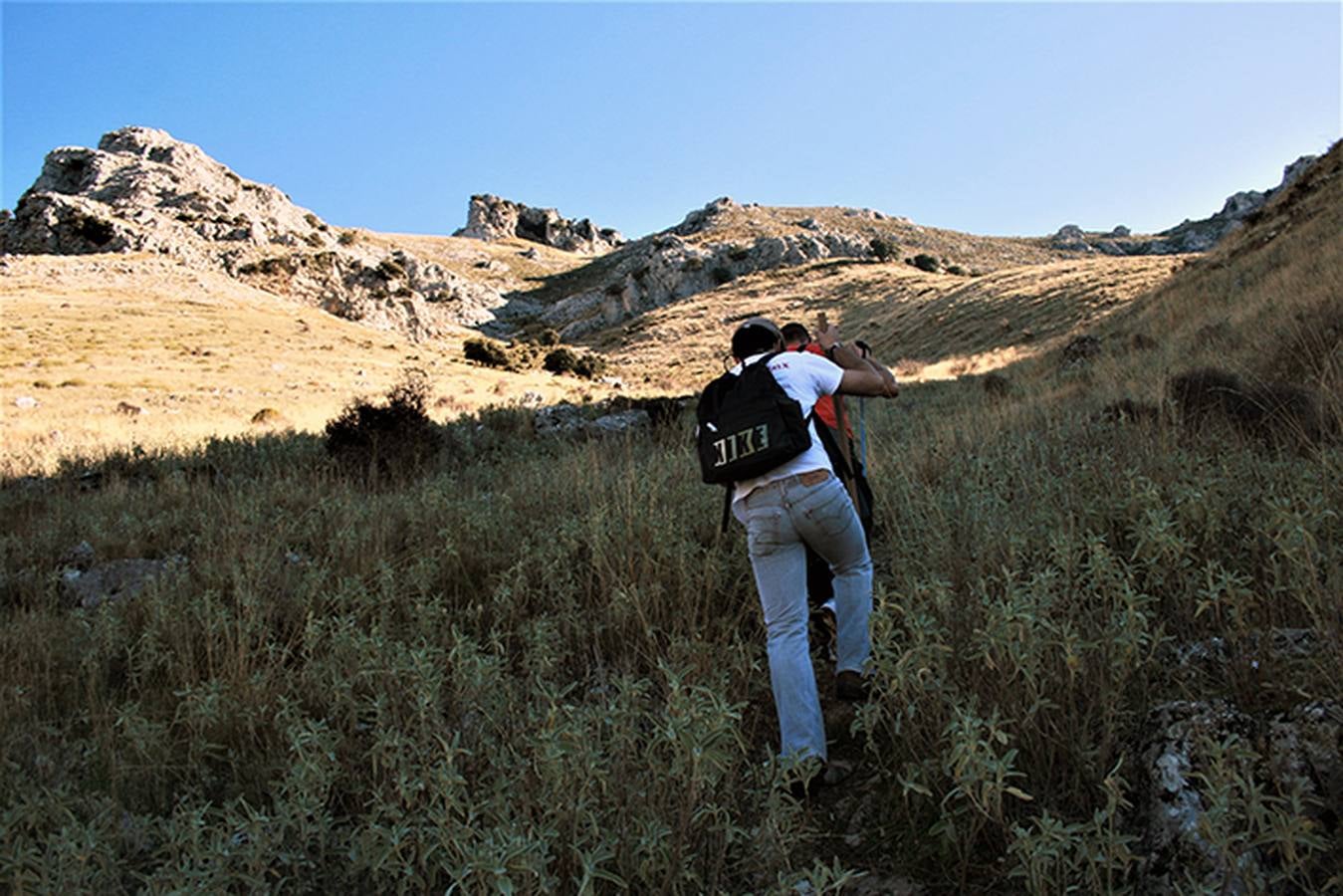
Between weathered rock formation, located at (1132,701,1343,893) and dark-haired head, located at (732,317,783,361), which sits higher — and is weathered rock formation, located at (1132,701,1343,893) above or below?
below

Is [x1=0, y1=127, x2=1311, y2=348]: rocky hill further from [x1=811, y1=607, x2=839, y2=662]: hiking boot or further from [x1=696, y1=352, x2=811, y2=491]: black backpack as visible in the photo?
[x1=696, y1=352, x2=811, y2=491]: black backpack

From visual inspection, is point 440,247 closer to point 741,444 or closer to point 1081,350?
point 1081,350

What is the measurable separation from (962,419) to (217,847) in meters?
8.37

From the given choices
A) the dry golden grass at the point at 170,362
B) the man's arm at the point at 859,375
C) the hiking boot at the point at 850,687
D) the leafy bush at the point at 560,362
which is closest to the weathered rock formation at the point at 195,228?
the dry golden grass at the point at 170,362

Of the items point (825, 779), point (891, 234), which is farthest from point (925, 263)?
point (825, 779)

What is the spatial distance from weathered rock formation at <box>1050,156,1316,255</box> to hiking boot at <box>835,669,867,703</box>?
9165 cm

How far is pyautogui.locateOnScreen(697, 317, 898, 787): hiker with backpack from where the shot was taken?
9.44 ft

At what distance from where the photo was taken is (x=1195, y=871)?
175 centimetres

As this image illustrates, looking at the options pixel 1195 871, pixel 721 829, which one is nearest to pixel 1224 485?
pixel 1195 871

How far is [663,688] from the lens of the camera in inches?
134

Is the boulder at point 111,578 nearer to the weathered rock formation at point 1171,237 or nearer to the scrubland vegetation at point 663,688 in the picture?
the scrubland vegetation at point 663,688

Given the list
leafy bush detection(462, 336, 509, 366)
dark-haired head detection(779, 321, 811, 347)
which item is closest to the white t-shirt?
dark-haired head detection(779, 321, 811, 347)

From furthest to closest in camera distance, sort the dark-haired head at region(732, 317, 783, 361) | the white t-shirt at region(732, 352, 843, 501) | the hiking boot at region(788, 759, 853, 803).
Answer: the dark-haired head at region(732, 317, 783, 361), the white t-shirt at region(732, 352, 843, 501), the hiking boot at region(788, 759, 853, 803)

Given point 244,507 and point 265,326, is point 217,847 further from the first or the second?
point 265,326
